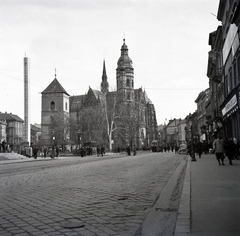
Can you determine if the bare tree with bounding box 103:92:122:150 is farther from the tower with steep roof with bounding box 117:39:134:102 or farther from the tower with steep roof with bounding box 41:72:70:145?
the tower with steep roof with bounding box 41:72:70:145

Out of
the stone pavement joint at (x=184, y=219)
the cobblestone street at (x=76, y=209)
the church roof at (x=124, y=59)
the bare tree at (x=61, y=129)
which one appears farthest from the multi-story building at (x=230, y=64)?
the church roof at (x=124, y=59)

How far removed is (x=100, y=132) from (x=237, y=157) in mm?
48241

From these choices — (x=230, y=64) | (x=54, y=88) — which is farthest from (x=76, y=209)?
(x=54, y=88)

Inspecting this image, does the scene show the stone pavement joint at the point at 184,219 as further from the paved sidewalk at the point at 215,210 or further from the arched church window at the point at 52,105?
the arched church window at the point at 52,105

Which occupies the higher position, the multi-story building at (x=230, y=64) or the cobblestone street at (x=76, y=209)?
the multi-story building at (x=230, y=64)

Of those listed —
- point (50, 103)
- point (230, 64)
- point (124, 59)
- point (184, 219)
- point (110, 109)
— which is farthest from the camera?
point (124, 59)

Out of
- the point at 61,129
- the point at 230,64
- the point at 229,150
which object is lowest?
the point at 229,150

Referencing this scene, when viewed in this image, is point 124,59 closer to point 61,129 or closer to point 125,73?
point 125,73

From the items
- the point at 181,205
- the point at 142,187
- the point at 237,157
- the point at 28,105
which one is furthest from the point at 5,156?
the point at 181,205

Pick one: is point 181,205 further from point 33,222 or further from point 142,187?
point 142,187

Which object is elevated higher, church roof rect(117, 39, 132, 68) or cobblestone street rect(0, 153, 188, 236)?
church roof rect(117, 39, 132, 68)

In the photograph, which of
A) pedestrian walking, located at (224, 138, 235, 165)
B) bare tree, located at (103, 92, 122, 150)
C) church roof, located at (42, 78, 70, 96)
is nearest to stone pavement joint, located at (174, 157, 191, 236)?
pedestrian walking, located at (224, 138, 235, 165)

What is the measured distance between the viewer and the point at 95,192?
33.6ft

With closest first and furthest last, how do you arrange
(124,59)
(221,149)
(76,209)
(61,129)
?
(76,209), (221,149), (61,129), (124,59)
